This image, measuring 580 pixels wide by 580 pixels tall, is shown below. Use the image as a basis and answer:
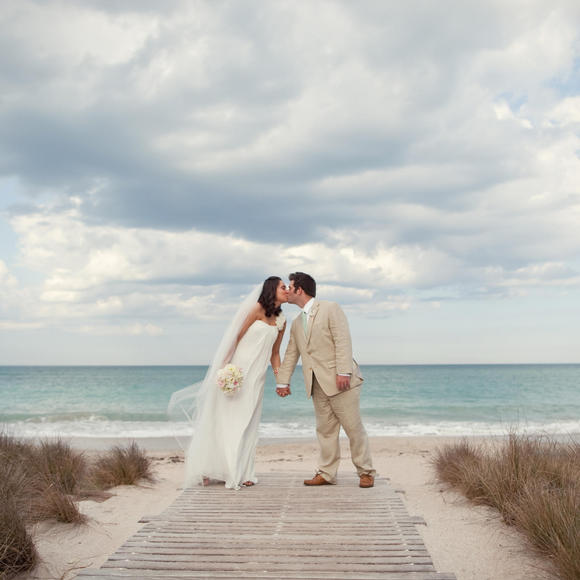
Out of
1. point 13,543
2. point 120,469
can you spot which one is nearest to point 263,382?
point 120,469

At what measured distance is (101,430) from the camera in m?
21.2

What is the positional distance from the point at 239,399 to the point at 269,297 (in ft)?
3.97

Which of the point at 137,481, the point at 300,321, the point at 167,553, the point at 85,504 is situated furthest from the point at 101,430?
the point at 167,553

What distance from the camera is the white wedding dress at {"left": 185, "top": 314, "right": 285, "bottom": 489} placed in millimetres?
6453

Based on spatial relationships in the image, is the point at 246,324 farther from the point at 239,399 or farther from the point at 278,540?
the point at 278,540

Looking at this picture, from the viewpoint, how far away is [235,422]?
651 centimetres

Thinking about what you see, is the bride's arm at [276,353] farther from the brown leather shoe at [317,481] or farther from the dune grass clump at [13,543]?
the dune grass clump at [13,543]

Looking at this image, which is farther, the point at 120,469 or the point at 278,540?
the point at 120,469

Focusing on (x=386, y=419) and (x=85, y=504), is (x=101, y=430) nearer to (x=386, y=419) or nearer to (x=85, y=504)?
(x=386, y=419)

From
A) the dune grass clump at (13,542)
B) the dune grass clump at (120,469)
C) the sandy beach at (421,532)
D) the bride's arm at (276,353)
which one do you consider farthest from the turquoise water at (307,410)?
the dune grass clump at (13,542)

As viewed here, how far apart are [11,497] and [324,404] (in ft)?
10.6

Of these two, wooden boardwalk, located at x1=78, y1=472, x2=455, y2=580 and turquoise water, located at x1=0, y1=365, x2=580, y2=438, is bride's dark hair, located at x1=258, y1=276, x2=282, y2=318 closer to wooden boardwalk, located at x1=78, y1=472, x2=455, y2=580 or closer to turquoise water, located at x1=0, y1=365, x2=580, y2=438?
wooden boardwalk, located at x1=78, y1=472, x2=455, y2=580

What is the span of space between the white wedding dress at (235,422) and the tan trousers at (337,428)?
0.70 metres

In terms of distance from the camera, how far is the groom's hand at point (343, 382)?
618cm
